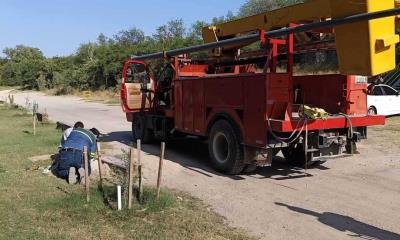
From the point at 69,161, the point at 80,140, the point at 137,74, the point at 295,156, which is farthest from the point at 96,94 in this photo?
the point at 69,161

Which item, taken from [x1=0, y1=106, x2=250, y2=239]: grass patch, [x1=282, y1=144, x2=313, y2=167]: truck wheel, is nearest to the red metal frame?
[x1=282, y1=144, x2=313, y2=167]: truck wheel

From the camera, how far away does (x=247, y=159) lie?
9.74 meters

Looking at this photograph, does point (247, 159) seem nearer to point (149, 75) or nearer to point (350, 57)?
point (350, 57)

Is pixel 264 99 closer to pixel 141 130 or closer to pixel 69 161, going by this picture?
pixel 69 161

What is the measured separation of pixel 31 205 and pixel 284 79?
4490mm

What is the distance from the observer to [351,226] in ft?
22.1

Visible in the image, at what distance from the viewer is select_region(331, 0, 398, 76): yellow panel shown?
302 inches

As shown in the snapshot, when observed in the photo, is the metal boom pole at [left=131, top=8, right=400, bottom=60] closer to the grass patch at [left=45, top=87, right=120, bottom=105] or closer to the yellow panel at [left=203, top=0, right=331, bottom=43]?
the yellow panel at [left=203, top=0, right=331, bottom=43]

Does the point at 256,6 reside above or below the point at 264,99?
above

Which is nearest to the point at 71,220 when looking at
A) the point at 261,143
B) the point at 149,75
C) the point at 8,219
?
the point at 8,219

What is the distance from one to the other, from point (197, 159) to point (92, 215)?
5.25 metres

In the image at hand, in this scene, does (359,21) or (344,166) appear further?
(344,166)

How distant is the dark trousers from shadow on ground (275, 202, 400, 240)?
3961 millimetres

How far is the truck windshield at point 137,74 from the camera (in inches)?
573
